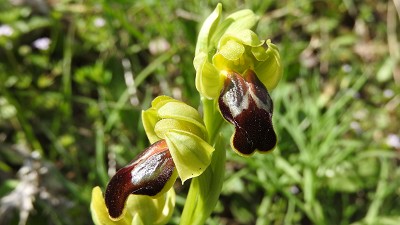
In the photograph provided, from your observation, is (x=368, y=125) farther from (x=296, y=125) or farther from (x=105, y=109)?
(x=105, y=109)

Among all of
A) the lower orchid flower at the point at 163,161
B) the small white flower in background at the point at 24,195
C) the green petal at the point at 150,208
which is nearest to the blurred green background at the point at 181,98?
the small white flower in background at the point at 24,195

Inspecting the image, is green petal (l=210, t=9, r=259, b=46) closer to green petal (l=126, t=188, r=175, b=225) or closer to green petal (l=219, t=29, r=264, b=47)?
green petal (l=219, t=29, r=264, b=47)

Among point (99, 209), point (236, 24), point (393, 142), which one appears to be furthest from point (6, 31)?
point (393, 142)

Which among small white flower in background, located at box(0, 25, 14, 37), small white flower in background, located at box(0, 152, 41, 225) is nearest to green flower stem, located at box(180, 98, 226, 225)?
small white flower in background, located at box(0, 152, 41, 225)

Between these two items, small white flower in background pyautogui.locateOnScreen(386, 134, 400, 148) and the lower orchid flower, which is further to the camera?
small white flower in background pyautogui.locateOnScreen(386, 134, 400, 148)

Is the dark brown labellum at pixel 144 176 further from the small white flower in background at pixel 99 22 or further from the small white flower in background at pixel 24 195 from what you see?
the small white flower in background at pixel 99 22

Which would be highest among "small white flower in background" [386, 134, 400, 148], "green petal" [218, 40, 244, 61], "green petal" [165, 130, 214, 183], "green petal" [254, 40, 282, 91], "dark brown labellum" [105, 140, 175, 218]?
"green petal" [218, 40, 244, 61]

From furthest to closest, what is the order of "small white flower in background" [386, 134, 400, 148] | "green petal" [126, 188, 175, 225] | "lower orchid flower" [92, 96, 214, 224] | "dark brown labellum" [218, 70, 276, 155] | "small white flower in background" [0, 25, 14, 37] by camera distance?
"small white flower in background" [0, 25, 14, 37] → "small white flower in background" [386, 134, 400, 148] → "green petal" [126, 188, 175, 225] → "lower orchid flower" [92, 96, 214, 224] → "dark brown labellum" [218, 70, 276, 155]
